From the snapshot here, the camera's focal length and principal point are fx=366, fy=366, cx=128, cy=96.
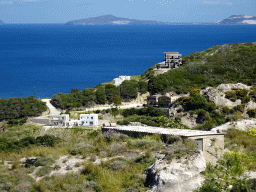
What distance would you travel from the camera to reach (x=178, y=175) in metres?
9.20

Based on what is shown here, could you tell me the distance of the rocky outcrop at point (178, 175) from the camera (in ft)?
29.8

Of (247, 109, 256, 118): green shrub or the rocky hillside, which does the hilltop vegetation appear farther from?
(247, 109, 256, 118): green shrub

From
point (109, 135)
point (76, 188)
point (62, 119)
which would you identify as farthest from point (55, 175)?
point (62, 119)

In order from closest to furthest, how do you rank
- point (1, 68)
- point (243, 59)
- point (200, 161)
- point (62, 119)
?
point (200, 161)
point (62, 119)
point (243, 59)
point (1, 68)

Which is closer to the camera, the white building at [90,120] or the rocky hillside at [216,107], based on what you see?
the rocky hillside at [216,107]

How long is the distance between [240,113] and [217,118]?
1731 mm

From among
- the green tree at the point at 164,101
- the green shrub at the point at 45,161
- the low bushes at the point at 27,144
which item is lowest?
the green tree at the point at 164,101

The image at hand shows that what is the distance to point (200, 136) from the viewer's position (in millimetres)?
12602

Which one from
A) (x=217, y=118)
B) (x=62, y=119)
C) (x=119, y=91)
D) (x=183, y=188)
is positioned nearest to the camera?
(x=183, y=188)

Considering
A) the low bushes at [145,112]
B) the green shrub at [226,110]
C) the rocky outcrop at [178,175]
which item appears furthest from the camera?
the low bushes at [145,112]

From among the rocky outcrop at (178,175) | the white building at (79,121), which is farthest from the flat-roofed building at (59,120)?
the rocky outcrop at (178,175)

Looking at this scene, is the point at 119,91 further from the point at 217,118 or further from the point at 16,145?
the point at 16,145

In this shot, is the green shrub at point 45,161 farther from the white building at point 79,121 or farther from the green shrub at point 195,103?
the white building at point 79,121

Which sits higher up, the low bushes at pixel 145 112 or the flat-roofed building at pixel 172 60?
the flat-roofed building at pixel 172 60
